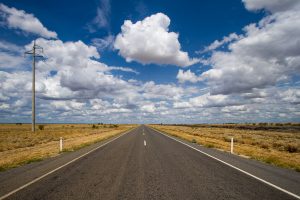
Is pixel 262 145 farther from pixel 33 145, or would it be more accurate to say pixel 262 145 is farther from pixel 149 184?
pixel 33 145

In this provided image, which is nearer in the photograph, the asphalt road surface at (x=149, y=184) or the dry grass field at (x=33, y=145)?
the asphalt road surface at (x=149, y=184)

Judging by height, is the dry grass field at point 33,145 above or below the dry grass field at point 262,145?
above

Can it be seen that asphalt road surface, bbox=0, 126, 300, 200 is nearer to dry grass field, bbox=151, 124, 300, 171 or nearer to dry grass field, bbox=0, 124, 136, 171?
dry grass field, bbox=0, 124, 136, 171

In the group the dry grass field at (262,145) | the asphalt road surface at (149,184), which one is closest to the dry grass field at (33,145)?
the asphalt road surface at (149,184)

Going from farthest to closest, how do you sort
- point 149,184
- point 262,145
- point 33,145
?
1. point 33,145
2. point 262,145
3. point 149,184

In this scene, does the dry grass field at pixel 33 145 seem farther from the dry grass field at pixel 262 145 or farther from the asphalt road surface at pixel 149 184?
the dry grass field at pixel 262 145

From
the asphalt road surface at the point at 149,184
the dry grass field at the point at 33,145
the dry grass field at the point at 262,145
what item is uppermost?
the asphalt road surface at the point at 149,184

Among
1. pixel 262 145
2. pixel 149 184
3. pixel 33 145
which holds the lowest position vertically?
pixel 262 145

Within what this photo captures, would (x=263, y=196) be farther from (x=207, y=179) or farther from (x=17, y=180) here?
(x=17, y=180)

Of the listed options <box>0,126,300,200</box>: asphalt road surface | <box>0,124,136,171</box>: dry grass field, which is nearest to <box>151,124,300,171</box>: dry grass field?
<box>0,126,300,200</box>: asphalt road surface

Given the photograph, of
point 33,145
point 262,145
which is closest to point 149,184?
point 262,145

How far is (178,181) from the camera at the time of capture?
6.87 m

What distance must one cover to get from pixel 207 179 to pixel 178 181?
967mm

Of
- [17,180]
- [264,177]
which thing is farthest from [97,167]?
[264,177]
